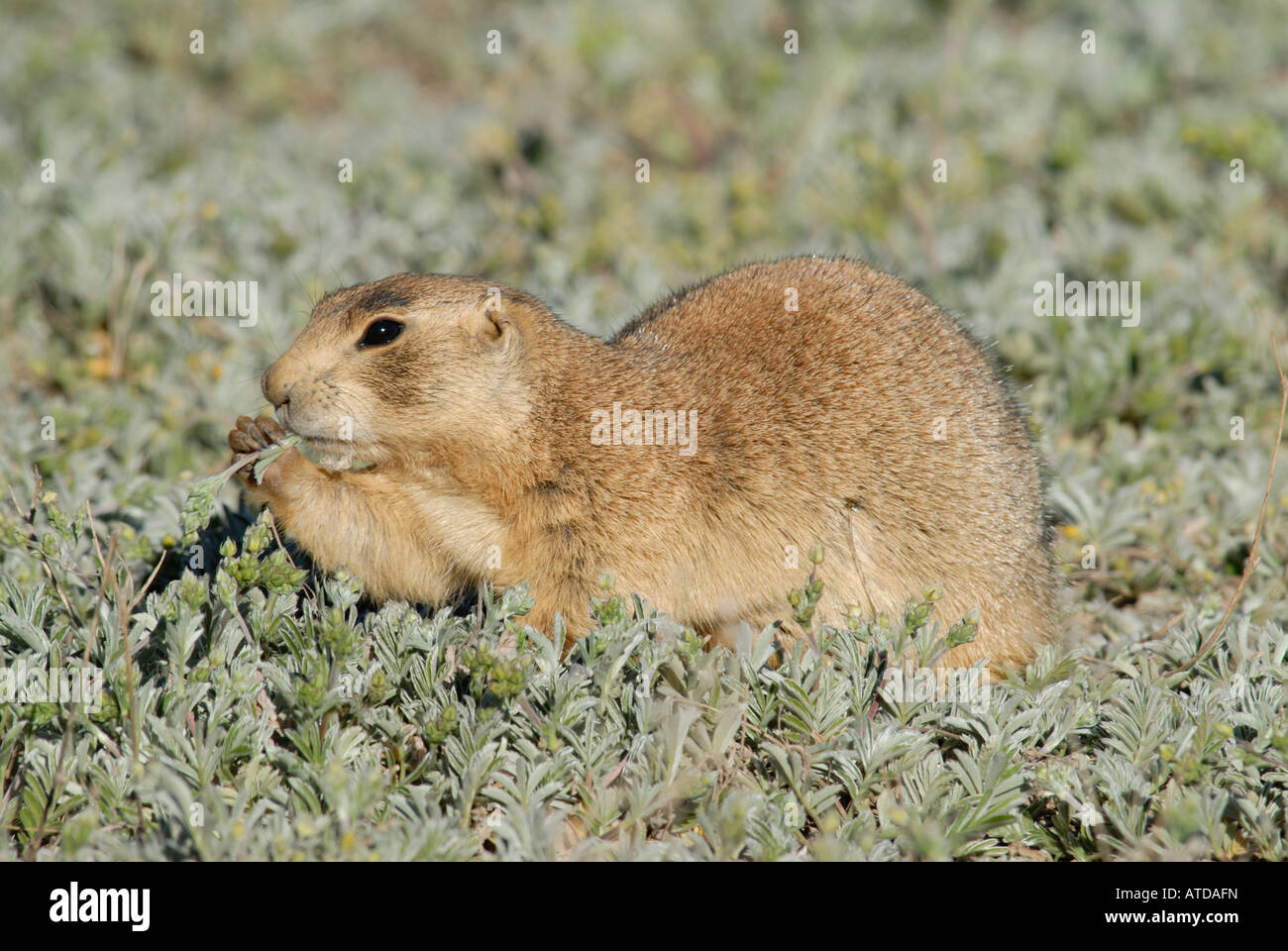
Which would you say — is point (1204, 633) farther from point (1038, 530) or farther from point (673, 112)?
point (673, 112)

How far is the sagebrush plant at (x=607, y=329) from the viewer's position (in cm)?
354

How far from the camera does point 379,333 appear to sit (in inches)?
158

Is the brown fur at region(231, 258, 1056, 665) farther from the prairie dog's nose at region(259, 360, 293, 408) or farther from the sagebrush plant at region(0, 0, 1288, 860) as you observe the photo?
the sagebrush plant at region(0, 0, 1288, 860)

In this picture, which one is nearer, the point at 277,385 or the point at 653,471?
the point at 277,385

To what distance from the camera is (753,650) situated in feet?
12.9

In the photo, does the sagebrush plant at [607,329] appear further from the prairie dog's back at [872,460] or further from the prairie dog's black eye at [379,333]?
the prairie dog's black eye at [379,333]

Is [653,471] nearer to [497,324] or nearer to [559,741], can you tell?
[497,324]

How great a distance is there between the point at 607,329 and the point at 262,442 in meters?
2.77

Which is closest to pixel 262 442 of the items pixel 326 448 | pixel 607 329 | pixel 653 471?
pixel 326 448

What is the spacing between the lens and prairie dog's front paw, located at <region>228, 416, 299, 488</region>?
4.04 meters

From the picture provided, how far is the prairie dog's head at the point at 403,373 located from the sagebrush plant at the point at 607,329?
47 cm

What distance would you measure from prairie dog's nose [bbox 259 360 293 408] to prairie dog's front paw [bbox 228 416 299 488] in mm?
154

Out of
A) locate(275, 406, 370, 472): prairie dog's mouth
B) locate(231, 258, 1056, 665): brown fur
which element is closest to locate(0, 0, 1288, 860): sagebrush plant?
locate(231, 258, 1056, 665): brown fur
